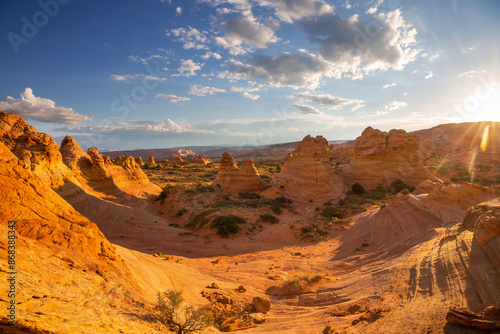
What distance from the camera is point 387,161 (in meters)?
28.2

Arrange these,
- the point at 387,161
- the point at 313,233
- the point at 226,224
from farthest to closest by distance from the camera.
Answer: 1. the point at 387,161
2. the point at 226,224
3. the point at 313,233


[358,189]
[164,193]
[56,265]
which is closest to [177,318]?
[56,265]

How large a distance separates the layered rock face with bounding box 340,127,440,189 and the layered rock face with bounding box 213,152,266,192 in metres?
11.5

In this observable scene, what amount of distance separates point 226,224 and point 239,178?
13188mm

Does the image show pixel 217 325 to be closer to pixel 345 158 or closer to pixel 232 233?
pixel 232 233

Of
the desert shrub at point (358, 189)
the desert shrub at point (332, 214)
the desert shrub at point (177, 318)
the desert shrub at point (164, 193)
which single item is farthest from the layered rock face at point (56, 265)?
the desert shrub at point (358, 189)

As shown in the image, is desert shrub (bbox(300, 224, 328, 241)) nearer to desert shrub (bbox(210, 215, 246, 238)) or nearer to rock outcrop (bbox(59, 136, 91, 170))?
desert shrub (bbox(210, 215, 246, 238))

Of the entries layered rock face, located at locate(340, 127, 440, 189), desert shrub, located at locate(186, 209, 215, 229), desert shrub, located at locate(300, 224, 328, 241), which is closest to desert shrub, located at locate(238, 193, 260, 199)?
desert shrub, located at locate(186, 209, 215, 229)

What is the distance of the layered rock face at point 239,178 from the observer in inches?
1161

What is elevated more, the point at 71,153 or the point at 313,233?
the point at 71,153

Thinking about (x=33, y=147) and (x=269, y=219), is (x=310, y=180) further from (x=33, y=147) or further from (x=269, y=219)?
(x=33, y=147)

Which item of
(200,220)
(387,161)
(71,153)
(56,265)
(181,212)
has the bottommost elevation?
(200,220)

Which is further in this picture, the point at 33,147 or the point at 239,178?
the point at 239,178

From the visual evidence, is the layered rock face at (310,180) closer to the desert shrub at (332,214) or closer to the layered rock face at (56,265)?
the desert shrub at (332,214)
